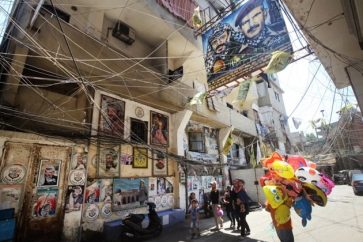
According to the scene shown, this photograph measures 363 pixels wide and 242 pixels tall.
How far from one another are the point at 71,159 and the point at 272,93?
23.9m

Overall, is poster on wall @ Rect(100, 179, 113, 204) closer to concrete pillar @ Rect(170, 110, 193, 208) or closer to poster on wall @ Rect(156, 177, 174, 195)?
poster on wall @ Rect(156, 177, 174, 195)

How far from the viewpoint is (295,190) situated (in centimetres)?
427

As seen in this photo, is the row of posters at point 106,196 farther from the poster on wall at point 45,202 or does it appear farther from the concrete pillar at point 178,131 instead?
the concrete pillar at point 178,131

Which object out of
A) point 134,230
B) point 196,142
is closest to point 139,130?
point 134,230

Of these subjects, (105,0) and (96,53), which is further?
(105,0)

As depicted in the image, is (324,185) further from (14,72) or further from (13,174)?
(14,72)

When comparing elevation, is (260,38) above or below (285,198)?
above

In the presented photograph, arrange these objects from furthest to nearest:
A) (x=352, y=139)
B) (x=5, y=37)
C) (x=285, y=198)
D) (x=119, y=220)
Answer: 1. (x=352, y=139)
2. (x=119, y=220)
3. (x=5, y=37)
4. (x=285, y=198)

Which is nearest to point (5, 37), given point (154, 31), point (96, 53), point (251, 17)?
point (96, 53)

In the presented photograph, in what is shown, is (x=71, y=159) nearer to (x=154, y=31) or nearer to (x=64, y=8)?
(x=64, y=8)

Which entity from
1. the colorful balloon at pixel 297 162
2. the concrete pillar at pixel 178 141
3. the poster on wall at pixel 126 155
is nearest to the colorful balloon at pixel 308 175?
the colorful balloon at pixel 297 162

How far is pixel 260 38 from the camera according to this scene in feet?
23.7

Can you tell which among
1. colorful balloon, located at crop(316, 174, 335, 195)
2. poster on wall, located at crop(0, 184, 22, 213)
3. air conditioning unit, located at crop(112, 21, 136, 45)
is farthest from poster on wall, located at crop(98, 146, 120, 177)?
→ colorful balloon, located at crop(316, 174, 335, 195)

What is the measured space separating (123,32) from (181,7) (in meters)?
3.51
